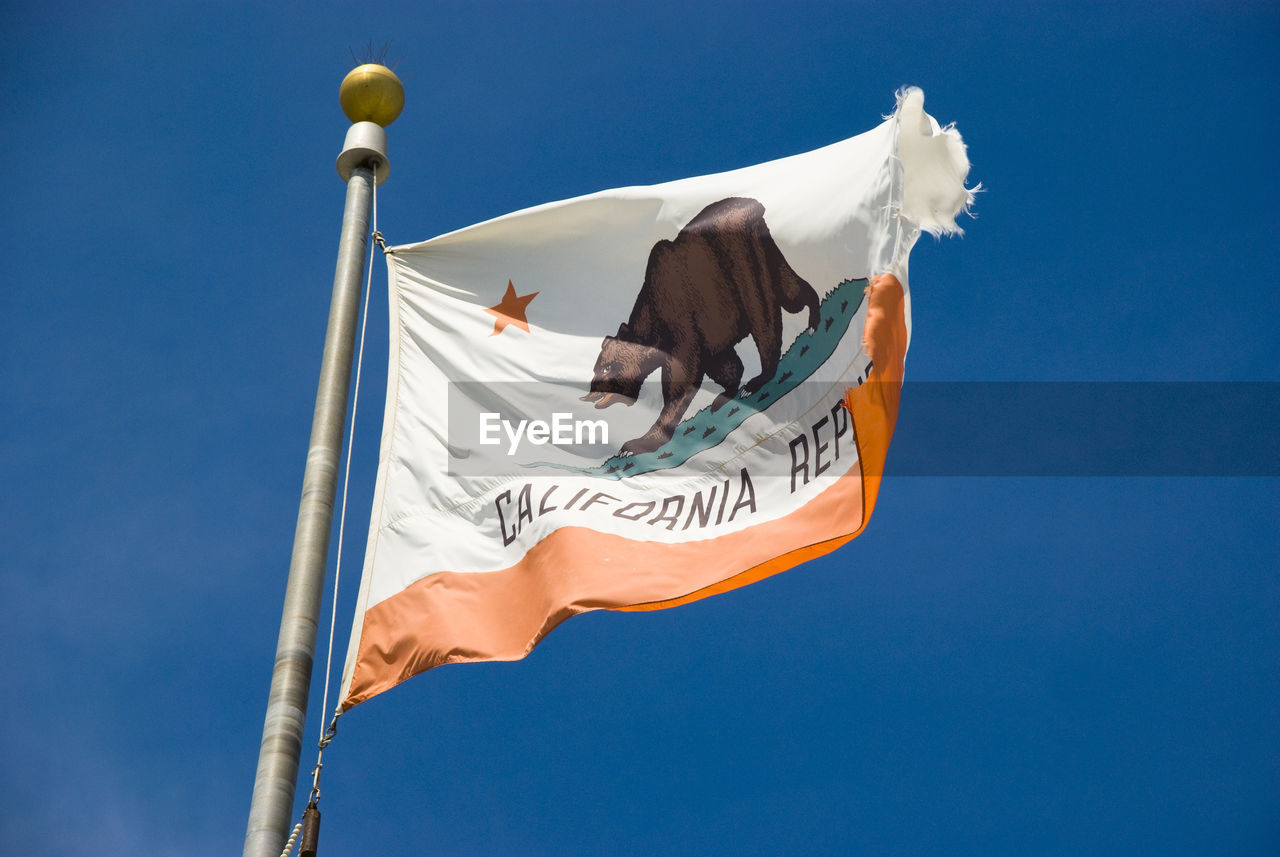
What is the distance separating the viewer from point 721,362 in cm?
923

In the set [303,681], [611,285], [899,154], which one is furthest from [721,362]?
[303,681]

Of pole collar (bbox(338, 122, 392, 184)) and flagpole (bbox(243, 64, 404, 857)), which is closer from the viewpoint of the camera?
flagpole (bbox(243, 64, 404, 857))

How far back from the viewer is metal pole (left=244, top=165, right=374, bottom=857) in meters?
6.45

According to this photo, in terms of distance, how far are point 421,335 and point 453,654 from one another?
2542 mm

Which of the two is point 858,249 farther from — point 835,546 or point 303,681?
point 303,681

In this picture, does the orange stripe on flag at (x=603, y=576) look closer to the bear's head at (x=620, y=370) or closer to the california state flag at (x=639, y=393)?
the california state flag at (x=639, y=393)

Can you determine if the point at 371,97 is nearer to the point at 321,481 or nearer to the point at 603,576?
the point at 321,481

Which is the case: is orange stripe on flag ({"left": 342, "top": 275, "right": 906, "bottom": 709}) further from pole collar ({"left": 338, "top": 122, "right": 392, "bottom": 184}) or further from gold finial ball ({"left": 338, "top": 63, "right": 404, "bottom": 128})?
gold finial ball ({"left": 338, "top": 63, "right": 404, "bottom": 128})

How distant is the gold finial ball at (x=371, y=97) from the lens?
9844 millimetres

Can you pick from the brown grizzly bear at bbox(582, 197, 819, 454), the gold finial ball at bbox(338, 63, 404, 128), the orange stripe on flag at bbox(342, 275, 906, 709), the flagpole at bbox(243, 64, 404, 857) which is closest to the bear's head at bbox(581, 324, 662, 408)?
the brown grizzly bear at bbox(582, 197, 819, 454)

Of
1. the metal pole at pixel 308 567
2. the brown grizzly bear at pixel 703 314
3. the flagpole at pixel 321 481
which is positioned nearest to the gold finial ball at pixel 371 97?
the flagpole at pixel 321 481

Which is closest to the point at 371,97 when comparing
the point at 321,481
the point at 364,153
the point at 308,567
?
the point at 364,153

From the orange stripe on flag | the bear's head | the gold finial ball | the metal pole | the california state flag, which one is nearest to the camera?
the metal pole

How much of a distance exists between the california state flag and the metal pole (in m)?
0.78
